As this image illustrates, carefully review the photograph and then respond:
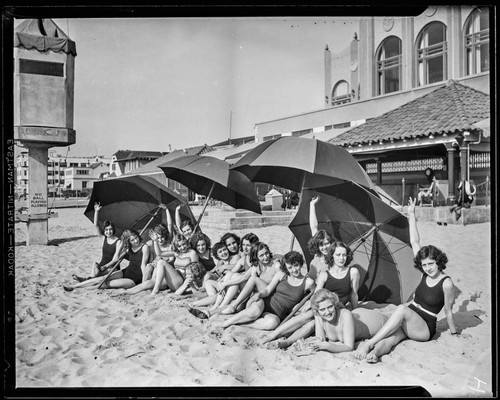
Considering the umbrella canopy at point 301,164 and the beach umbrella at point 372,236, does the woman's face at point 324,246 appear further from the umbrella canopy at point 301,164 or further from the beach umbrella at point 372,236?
the umbrella canopy at point 301,164

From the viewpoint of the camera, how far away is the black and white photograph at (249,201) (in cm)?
312

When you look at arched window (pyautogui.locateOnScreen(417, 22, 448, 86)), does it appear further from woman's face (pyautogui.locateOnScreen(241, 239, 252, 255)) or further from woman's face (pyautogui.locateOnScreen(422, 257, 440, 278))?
woman's face (pyautogui.locateOnScreen(241, 239, 252, 255))

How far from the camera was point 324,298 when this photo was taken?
3.12m

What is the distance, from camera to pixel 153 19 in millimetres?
3371

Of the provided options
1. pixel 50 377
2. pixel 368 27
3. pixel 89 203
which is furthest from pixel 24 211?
pixel 368 27

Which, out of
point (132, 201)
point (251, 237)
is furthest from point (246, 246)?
point (132, 201)

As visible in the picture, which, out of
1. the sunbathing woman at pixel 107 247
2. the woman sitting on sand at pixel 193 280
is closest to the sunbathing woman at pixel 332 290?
the woman sitting on sand at pixel 193 280

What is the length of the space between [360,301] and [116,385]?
6.26 feet

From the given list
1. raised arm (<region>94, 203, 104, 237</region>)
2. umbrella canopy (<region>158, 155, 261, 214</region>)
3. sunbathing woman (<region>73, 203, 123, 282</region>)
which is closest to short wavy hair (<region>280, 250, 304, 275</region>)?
umbrella canopy (<region>158, 155, 261, 214</region>)

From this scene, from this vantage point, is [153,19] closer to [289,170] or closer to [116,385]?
[289,170]

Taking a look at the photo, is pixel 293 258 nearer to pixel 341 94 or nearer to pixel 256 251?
pixel 256 251

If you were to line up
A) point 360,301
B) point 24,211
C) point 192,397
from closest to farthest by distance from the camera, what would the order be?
1. point 192,397
2. point 360,301
3. point 24,211

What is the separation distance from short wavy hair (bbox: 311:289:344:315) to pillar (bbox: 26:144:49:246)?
7.86 ft

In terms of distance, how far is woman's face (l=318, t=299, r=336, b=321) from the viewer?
3104 mm
